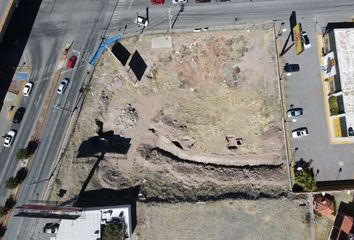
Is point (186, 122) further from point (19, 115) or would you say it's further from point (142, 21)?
point (19, 115)

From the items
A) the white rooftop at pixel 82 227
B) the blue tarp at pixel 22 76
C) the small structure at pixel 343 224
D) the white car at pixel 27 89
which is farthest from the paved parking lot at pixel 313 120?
the blue tarp at pixel 22 76

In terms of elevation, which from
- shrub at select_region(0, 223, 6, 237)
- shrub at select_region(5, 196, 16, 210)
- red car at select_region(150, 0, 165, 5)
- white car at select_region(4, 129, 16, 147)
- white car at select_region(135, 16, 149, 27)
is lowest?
shrub at select_region(0, 223, 6, 237)

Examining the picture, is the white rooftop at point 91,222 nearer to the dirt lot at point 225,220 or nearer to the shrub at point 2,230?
the dirt lot at point 225,220

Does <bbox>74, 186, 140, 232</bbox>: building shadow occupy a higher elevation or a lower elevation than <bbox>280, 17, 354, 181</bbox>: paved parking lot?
lower

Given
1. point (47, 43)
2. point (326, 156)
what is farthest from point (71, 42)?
point (326, 156)

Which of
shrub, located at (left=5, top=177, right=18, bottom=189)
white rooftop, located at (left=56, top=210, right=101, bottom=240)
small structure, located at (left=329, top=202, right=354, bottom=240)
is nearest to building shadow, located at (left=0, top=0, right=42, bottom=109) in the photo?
shrub, located at (left=5, top=177, right=18, bottom=189)

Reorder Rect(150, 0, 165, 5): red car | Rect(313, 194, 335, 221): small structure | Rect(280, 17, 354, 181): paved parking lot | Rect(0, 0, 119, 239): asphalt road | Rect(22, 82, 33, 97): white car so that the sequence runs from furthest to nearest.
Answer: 1. Rect(150, 0, 165, 5): red car
2. Rect(22, 82, 33, 97): white car
3. Rect(0, 0, 119, 239): asphalt road
4. Rect(280, 17, 354, 181): paved parking lot
5. Rect(313, 194, 335, 221): small structure

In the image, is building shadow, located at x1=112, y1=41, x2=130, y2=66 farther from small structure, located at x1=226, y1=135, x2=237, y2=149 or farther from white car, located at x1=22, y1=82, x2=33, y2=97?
small structure, located at x1=226, y1=135, x2=237, y2=149

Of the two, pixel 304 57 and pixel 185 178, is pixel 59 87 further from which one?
pixel 304 57

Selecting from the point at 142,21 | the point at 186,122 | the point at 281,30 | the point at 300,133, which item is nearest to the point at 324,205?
the point at 300,133
